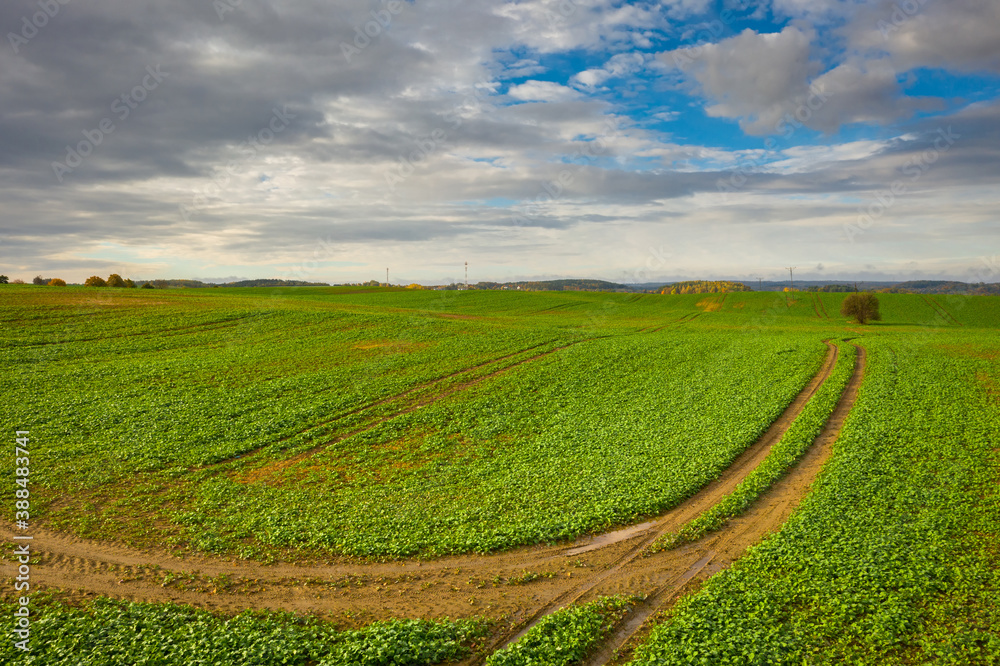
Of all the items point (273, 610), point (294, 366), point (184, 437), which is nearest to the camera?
point (273, 610)

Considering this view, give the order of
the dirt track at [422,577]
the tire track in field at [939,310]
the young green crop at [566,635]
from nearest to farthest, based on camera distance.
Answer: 1. the young green crop at [566,635]
2. the dirt track at [422,577]
3. the tire track in field at [939,310]

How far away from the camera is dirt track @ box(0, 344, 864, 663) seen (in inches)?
552

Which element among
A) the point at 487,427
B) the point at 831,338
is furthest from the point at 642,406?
the point at 831,338

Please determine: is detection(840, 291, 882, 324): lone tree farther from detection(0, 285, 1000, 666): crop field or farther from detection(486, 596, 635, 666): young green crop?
detection(486, 596, 635, 666): young green crop

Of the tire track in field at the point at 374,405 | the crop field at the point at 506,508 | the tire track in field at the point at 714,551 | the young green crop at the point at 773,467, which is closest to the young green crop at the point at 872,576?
the crop field at the point at 506,508

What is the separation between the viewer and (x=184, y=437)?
2783 cm

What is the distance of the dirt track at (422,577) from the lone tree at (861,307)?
98.2 meters

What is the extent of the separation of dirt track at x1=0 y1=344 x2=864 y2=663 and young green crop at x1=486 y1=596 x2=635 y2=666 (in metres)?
0.46

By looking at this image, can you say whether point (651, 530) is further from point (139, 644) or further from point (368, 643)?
point (139, 644)

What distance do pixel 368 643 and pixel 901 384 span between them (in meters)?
40.1

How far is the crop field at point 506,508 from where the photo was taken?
40.8 ft

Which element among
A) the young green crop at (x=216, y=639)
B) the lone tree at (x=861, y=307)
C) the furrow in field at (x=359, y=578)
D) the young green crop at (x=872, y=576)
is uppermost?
the lone tree at (x=861, y=307)

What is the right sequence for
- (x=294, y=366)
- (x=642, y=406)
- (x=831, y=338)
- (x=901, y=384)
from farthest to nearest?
1. (x=831, y=338)
2. (x=294, y=366)
3. (x=901, y=384)
4. (x=642, y=406)

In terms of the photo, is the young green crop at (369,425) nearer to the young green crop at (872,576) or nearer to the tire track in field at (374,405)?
the tire track in field at (374,405)
